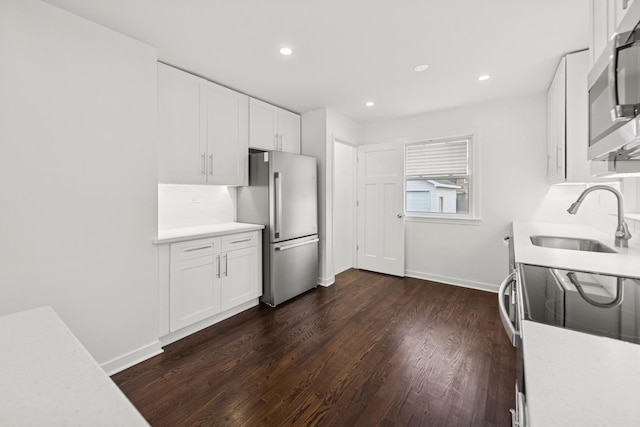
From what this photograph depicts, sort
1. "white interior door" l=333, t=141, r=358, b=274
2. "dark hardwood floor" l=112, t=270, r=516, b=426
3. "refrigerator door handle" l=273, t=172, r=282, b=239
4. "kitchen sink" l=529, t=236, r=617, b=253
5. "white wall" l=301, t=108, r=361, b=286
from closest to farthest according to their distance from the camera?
"dark hardwood floor" l=112, t=270, r=516, b=426 < "kitchen sink" l=529, t=236, r=617, b=253 < "refrigerator door handle" l=273, t=172, r=282, b=239 < "white wall" l=301, t=108, r=361, b=286 < "white interior door" l=333, t=141, r=358, b=274

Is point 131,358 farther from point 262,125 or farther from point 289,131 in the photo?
point 289,131

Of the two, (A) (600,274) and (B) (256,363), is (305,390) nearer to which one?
(B) (256,363)

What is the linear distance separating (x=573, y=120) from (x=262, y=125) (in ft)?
9.77

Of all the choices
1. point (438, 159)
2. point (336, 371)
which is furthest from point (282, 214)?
point (438, 159)

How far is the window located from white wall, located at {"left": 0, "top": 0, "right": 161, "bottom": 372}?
3.39 metres

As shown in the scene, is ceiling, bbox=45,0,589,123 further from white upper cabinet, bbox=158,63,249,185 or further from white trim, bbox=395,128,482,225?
white trim, bbox=395,128,482,225

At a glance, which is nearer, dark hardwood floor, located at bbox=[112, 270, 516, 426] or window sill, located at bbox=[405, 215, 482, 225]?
dark hardwood floor, located at bbox=[112, 270, 516, 426]

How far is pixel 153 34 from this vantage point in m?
2.06

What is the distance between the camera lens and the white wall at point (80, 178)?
5.35 feet

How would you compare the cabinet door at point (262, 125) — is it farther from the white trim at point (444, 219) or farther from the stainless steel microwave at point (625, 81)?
the stainless steel microwave at point (625, 81)

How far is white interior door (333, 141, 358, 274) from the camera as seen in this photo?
15.0ft

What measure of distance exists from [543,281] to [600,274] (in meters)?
0.29

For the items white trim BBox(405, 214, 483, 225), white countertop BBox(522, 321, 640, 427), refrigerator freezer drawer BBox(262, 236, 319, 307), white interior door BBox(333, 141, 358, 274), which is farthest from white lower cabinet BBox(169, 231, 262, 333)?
white countertop BBox(522, 321, 640, 427)

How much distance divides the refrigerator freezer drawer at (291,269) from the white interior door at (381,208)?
114cm
